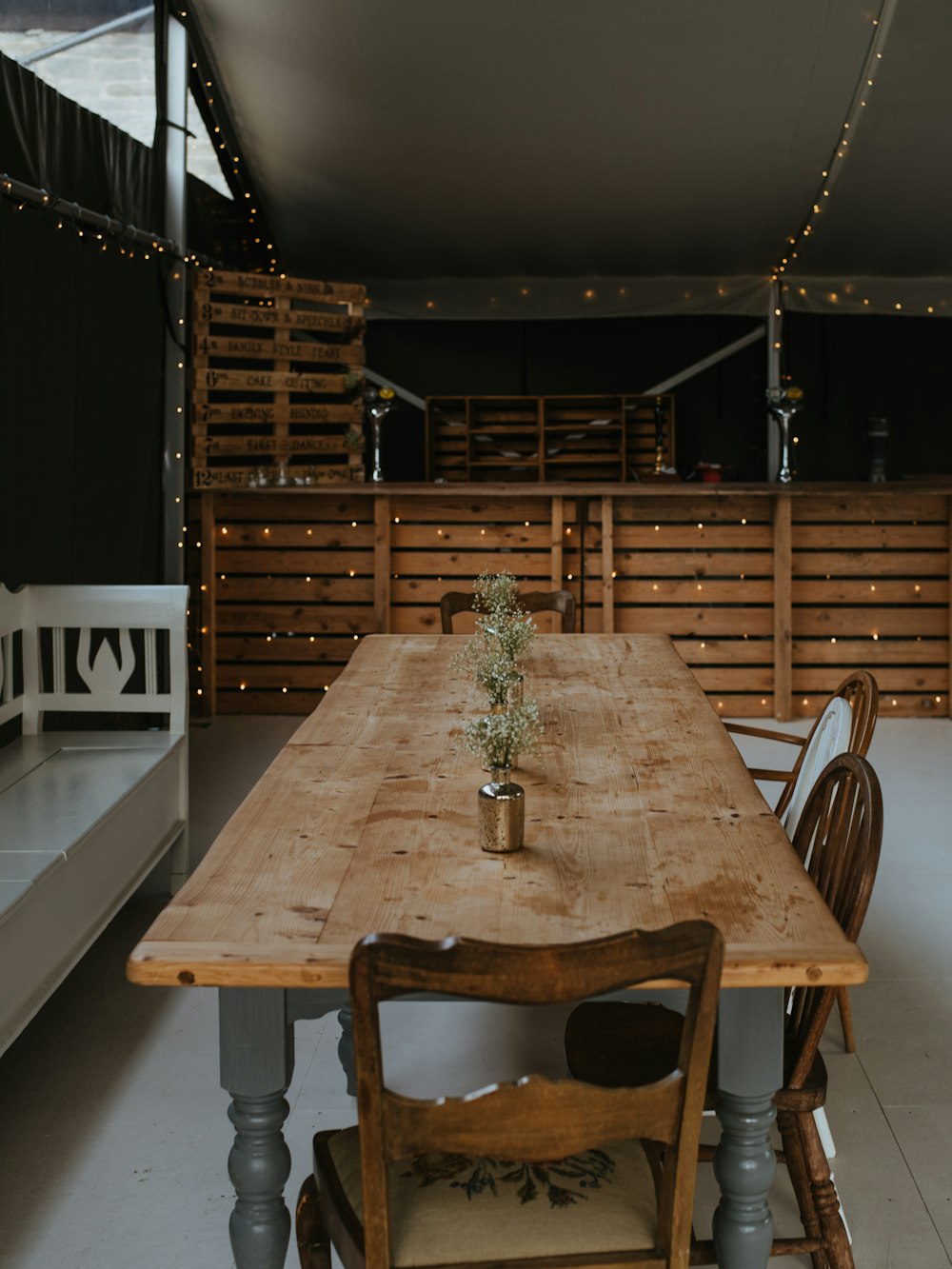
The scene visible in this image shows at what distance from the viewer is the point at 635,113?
6.25 metres

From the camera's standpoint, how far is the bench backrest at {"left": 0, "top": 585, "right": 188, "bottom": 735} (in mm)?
3938

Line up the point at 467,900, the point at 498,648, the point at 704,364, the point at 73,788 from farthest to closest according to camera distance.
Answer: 1. the point at 704,364
2. the point at 73,788
3. the point at 498,648
4. the point at 467,900

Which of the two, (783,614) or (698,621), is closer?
(783,614)

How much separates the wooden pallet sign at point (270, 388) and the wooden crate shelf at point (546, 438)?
211 centimetres

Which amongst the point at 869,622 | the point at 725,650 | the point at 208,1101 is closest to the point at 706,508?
the point at 725,650

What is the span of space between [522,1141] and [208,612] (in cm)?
522

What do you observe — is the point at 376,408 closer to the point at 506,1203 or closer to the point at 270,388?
the point at 270,388

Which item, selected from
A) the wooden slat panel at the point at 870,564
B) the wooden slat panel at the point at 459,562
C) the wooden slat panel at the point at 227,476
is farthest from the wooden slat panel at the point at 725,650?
the wooden slat panel at the point at 227,476

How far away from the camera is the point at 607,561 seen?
6438 mm

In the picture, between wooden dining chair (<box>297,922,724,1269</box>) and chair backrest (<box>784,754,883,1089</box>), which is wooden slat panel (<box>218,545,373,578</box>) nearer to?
chair backrest (<box>784,754,883,1089</box>)

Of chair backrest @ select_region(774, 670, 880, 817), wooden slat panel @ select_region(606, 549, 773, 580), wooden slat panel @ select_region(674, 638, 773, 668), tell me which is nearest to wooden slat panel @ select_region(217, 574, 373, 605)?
wooden slat panel @ select_region(606, 549, 773, 580)

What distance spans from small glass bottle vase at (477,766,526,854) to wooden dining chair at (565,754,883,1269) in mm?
430

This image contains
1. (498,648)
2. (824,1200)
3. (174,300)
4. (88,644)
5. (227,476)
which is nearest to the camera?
(824,1200)

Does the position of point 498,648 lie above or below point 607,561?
below
